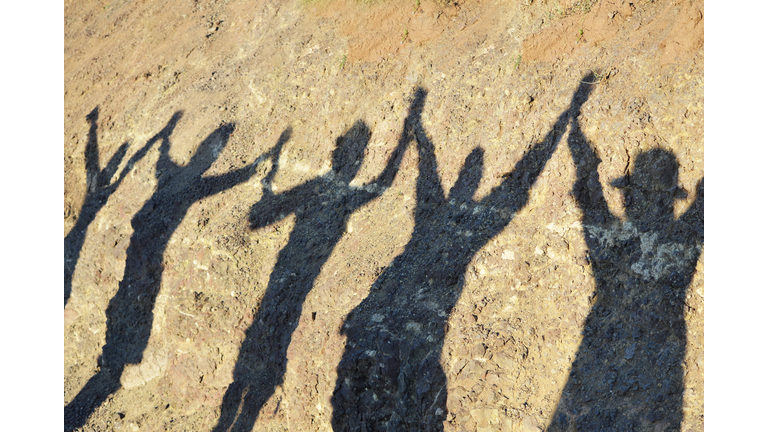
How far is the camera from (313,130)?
25.7 feet

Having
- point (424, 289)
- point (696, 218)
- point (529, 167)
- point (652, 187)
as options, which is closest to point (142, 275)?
point (424, 289)

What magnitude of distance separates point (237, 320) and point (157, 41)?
6.95 metres

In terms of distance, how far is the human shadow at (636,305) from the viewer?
4.46 metres

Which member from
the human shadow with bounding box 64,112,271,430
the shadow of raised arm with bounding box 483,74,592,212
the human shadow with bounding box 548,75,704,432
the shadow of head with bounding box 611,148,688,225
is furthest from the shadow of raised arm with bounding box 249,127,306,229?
the shadow of head with bounding box 611,148,688,225

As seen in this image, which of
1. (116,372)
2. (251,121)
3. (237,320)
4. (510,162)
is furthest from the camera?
(251,121)

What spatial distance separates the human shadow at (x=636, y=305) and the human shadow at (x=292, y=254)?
2.85 m

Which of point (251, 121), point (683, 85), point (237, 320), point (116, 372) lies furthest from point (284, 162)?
point (683, 85)

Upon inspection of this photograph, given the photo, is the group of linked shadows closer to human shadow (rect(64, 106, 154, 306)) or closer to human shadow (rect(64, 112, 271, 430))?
human shadow (rect(64, 112, 271, 430))

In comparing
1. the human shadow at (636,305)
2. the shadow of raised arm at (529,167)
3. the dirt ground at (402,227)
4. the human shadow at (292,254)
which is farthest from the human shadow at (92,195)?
the human shadow at (636,305)

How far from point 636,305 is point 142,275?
22.1 ft

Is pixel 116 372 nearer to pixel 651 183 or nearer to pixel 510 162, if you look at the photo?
pixel 510 162

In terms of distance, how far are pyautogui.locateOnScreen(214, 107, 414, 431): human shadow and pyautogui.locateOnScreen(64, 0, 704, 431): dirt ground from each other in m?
0.03

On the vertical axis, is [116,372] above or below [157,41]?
below

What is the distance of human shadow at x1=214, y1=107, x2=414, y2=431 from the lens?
21.2 ft
